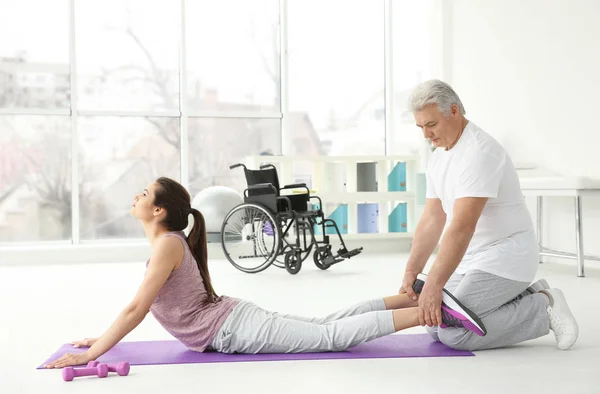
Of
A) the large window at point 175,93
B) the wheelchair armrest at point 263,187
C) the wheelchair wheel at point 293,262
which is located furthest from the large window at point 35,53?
the wheelchair wheel at point 293,262

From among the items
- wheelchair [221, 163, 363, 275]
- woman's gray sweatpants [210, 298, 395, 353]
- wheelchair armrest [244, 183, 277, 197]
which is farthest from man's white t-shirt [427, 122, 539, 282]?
wheelchair armrest [244, 183, 277, 197]

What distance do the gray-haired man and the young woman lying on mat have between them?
0.11m

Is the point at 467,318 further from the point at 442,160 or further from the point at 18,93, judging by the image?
the point at 18,93

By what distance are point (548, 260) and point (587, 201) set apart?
809 mm

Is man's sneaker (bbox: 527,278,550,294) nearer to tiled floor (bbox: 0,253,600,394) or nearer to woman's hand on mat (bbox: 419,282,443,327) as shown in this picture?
tiled floor (bbox: 0,253,600,394)

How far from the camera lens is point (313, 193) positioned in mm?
7164

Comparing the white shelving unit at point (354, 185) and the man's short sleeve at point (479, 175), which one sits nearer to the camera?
the man's short sleeve at point (479, 175)

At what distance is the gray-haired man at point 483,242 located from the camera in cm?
259

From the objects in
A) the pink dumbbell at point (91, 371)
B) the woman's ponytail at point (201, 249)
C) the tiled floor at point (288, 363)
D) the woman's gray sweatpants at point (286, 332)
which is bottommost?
the tiled floor at point (288, 363)

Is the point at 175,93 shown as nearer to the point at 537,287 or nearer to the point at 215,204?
the point at 215,204

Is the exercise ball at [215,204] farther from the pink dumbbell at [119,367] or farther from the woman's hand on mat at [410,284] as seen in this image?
the pink dumbbell at [119,367]

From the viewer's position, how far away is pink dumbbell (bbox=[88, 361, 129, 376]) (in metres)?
2.42

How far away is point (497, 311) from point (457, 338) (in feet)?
0.56

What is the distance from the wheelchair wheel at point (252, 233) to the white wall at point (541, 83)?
2.27 metres
